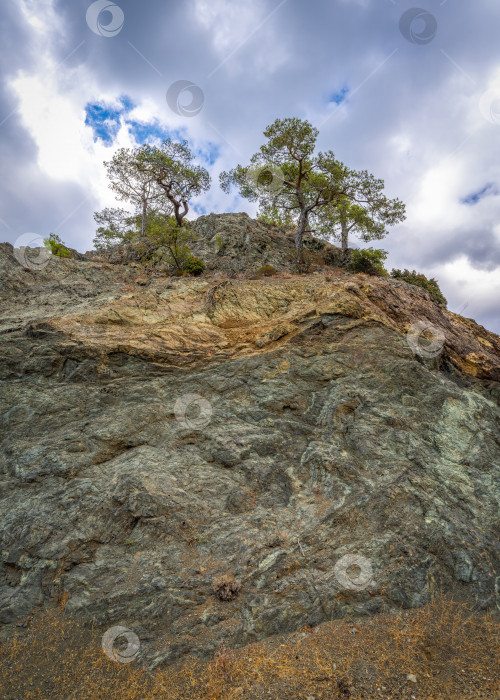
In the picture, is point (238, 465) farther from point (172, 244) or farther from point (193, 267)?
point (172, 244)

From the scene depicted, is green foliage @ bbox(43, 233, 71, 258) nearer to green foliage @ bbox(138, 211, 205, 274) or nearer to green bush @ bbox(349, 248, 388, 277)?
green foliage @ bbox(138, 211, 205, 274)

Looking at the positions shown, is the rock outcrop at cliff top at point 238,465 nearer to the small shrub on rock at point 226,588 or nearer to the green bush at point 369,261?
the small shrub on rock at point 226,588

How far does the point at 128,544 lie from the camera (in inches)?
368

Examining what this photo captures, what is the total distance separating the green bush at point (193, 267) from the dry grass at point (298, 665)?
24202 mm

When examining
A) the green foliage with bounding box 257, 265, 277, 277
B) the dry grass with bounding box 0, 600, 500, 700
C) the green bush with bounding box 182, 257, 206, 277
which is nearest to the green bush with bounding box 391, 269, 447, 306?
the green foliage with bounding box 257, 265, 277, 277

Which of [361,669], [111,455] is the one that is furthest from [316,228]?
[361,669]

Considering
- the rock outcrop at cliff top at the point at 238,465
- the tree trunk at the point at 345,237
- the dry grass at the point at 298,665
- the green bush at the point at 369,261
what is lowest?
the dry grass at the point at 298,665

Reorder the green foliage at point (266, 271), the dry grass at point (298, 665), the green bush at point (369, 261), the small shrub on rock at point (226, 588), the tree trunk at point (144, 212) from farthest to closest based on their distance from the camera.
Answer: the tree trunk at point (144, 212), the green bush at point (369, 261), the green foliage at point (266, 271), the small shrub on rock at point (226, 588), the dry grass at point (298, 665)

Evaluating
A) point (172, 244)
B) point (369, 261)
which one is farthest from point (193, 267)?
point (369, 261)

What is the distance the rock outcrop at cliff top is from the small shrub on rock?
0.05 m

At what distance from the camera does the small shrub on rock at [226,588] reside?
839 cm

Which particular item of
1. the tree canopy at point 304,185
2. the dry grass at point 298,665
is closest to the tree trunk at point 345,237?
the tree canopy at point 304,185

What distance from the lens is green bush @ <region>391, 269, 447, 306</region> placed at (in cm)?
3118

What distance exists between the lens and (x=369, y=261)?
34844mm
